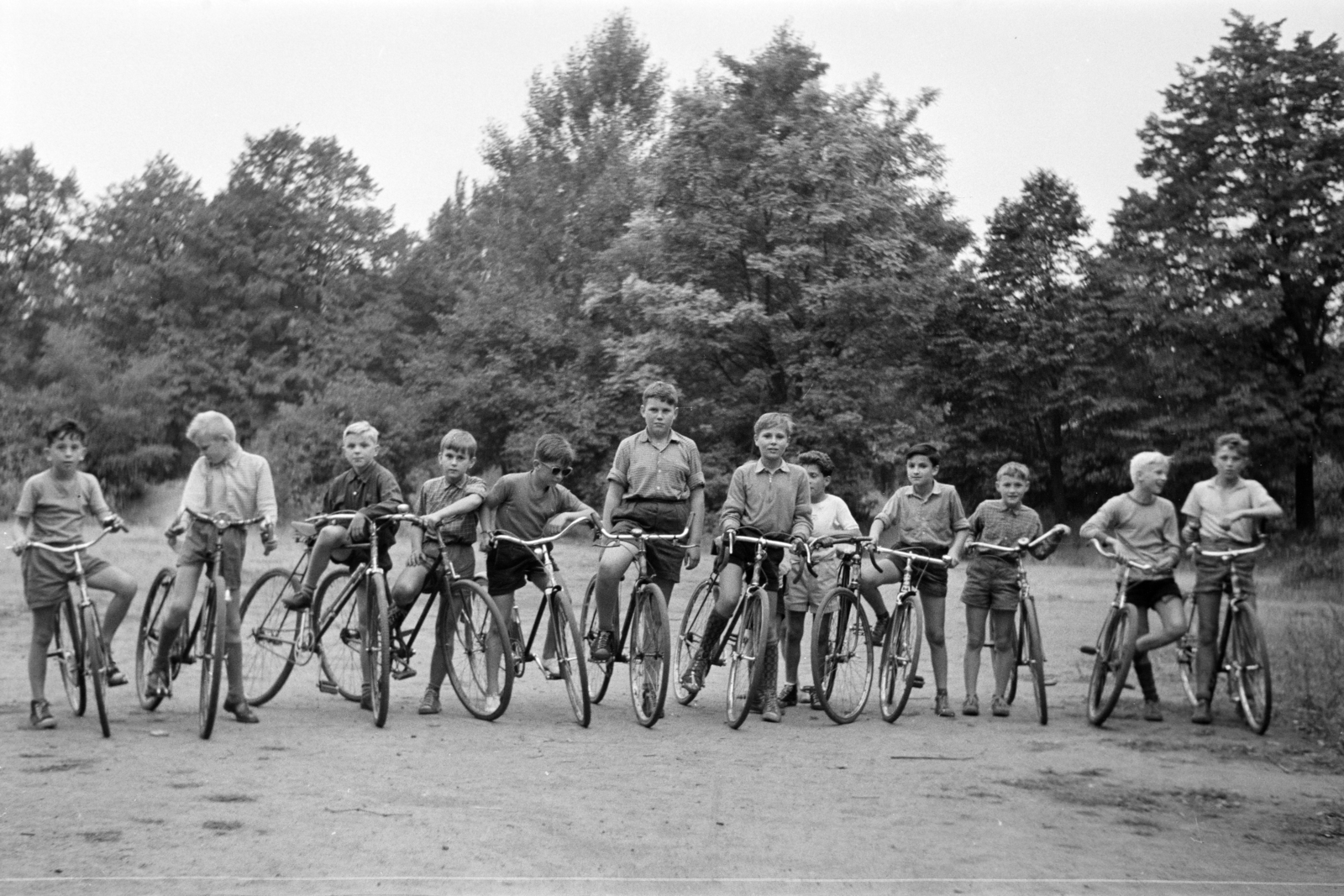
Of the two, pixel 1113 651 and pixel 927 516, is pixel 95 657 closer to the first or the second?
pixel 927 516

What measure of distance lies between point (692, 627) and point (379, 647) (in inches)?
75.8

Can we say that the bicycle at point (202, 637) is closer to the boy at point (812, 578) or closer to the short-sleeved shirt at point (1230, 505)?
the boy at point (812, 578)

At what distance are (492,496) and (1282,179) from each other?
2768 cm

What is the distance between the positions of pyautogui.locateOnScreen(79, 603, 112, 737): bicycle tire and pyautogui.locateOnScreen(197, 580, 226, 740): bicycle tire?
49cm

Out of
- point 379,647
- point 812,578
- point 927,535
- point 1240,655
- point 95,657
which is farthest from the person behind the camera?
point 812,578

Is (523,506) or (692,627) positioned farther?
(692,627)

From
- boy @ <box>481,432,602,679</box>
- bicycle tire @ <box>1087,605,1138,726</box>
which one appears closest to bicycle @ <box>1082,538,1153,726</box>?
bicycle tire @ <box>1087,605,1138,726</box>

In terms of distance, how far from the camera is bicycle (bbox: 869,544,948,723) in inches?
375

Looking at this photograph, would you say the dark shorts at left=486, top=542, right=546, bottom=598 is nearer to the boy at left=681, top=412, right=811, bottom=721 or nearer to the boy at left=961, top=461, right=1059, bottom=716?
the boy at left=681, top=412, right=811, bottom=721

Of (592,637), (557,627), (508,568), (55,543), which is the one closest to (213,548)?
(55,543)

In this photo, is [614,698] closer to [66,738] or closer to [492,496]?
[492,496]

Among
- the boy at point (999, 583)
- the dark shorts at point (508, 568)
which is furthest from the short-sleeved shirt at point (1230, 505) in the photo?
the dark shorts at point (508, 568)

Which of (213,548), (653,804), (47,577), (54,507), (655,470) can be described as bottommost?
(653,804)

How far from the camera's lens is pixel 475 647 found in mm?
9047
